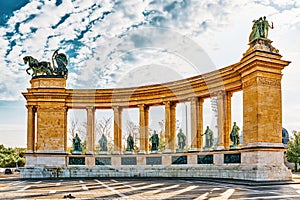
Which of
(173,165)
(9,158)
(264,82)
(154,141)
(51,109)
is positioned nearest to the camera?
(264,82)

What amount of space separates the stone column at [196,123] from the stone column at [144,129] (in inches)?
234

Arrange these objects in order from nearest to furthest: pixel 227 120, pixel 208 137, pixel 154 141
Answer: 1. pixel 227 120
2. pixel 208 137
3. pixel 154 141

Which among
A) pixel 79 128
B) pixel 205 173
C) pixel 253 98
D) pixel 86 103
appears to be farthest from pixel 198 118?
pixel 79 128

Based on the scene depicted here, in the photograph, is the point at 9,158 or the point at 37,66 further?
the point at 9,158

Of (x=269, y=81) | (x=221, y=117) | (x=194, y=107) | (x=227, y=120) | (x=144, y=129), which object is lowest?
(x=144, y=129)

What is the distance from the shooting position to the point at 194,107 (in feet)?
137

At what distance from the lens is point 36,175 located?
4312cm

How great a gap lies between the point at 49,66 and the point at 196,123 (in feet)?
62.8

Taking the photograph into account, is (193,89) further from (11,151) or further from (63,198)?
(11,151)

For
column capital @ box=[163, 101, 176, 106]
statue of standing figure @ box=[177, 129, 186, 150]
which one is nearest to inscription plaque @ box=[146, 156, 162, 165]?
statue of standing figure @ box=[177, 129, 186, 150]

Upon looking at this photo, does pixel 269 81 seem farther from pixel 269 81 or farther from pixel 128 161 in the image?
pixel 128 161

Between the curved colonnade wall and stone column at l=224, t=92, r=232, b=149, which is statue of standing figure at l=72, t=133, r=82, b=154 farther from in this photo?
stone column at l=224, t=92, r=232, b=149

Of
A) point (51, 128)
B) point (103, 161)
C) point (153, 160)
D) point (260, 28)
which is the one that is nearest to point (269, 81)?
point (260, 28)

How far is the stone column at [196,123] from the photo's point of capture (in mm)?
41156
